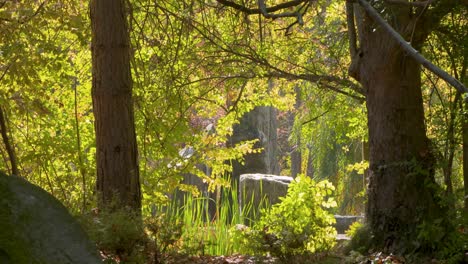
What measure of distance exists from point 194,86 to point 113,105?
11.6 feet

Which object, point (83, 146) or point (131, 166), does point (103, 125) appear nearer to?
point (131, 166)

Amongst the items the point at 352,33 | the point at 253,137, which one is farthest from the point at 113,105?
the point at 253,137

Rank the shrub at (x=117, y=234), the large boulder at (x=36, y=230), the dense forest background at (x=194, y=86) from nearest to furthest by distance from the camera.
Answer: the large boulder at (x=36, y=230)
the shrub at (x=117, y=234)
the dense forest background at (x=194, y=86)

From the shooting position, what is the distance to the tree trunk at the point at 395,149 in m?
6.52

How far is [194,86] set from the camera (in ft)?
32.2

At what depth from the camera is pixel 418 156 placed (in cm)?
663

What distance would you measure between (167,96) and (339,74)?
10.6 feet

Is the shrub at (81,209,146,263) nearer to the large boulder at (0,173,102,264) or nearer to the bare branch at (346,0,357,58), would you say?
the large boulder at (0,173,102,264)


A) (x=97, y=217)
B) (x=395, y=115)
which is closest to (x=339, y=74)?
(x=395, y=115)

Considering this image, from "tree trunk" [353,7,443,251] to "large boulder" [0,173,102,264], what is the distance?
3.60 m

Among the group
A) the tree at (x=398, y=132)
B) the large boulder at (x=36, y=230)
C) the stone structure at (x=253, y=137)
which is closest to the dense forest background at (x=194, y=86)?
the tree at (x=398, y=132)

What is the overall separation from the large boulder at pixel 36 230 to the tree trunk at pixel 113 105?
252 cm

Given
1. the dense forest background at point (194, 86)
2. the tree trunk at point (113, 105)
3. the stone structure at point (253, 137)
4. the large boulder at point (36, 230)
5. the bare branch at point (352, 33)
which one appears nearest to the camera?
the large boulder at point (36, 230)

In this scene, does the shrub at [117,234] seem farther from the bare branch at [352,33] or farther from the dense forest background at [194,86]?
the bare branch at [352,33]
